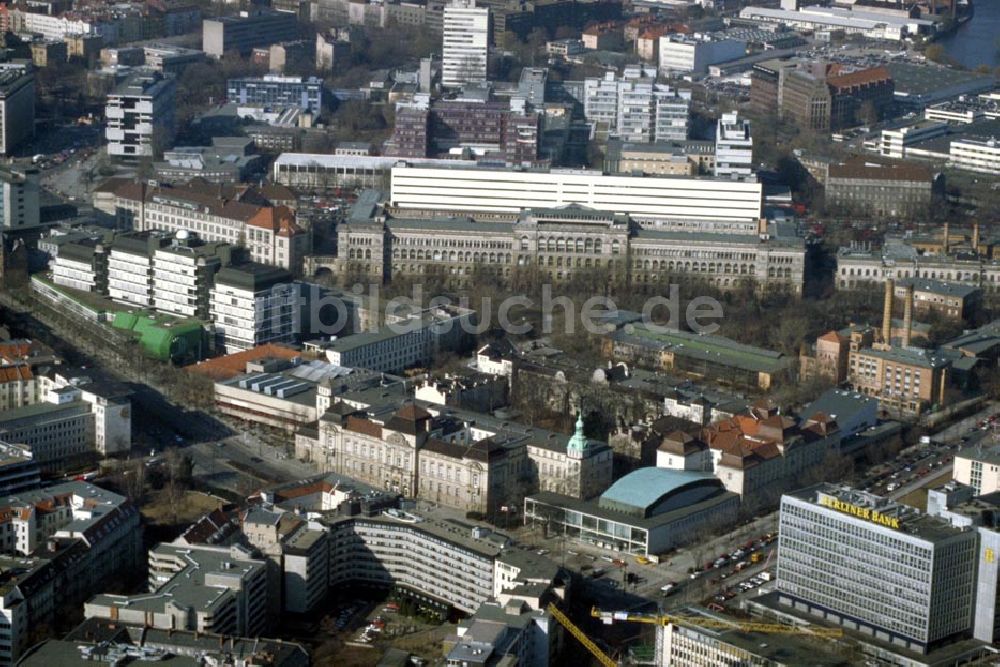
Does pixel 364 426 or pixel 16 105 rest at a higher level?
pixel 16 105

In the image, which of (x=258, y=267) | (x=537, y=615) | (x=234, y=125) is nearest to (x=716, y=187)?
(x=258, y=267)

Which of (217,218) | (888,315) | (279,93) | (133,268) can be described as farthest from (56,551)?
(279,93)

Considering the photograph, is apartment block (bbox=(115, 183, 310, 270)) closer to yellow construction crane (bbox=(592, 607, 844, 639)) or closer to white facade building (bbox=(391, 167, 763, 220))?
white facade building (bbox=(391, 167, 763, 220))

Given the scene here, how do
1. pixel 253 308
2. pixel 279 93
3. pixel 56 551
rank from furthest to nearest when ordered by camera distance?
pixel 279 93 → pixel 253 308 → pixel 56 551

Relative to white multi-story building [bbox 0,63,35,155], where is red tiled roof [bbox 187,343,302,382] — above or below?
below

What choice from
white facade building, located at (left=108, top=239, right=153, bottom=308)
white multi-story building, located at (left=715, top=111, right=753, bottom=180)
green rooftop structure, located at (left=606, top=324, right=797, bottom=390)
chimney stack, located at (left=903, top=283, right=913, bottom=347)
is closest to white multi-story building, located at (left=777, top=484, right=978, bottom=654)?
green rooftop structure, located at (left=606, top=324, right=797, bottom=390)

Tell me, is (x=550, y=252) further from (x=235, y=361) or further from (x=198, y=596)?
(x=198, y=596)
